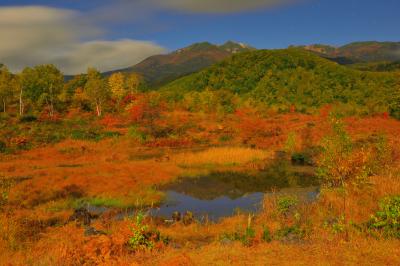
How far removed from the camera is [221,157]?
3566 cm

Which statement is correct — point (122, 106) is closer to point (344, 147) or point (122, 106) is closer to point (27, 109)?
point (27, 109)

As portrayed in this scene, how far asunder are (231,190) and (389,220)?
596 inches

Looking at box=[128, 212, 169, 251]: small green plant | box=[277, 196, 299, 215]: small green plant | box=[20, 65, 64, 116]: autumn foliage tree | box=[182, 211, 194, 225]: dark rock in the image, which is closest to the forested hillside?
box=[20, 65, 64, 116]: autumn foliage tree

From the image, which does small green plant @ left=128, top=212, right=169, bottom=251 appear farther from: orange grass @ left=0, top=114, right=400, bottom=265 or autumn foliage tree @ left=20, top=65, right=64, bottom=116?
autumn foliage tree @ left=20, top=65, right=64, bottom=116

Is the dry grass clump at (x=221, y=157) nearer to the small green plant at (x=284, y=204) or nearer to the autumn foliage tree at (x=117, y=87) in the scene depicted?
the small green plant at (x=284, y=204)

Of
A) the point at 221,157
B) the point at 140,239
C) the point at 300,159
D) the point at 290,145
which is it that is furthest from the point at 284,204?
the point at 290,145

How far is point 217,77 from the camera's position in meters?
104

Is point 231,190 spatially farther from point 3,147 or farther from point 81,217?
point 3,147

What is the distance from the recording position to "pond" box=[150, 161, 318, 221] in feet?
73.0

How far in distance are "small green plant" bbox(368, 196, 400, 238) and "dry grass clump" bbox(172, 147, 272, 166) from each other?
22.0 m

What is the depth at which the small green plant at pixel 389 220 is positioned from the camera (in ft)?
39.4

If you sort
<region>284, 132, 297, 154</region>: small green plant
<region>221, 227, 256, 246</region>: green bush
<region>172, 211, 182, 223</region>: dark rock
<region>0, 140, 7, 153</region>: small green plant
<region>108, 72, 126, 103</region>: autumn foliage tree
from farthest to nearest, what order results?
1. <region>108, 72, 126, 103</region>: autumn foliage tree
2. <region>0, 140, 7, 153</region>: small green plant
3. <region>284, 132, 297, 154</region>: small green plant
4. <region>172, 211, 182, 223</region>: dark rock
5. <region>221, 227, 256, 246</region>: green bush

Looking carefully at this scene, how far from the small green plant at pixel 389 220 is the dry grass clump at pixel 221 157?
22049 millimetres

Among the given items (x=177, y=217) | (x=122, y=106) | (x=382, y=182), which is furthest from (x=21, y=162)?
(x=122, y=106)
